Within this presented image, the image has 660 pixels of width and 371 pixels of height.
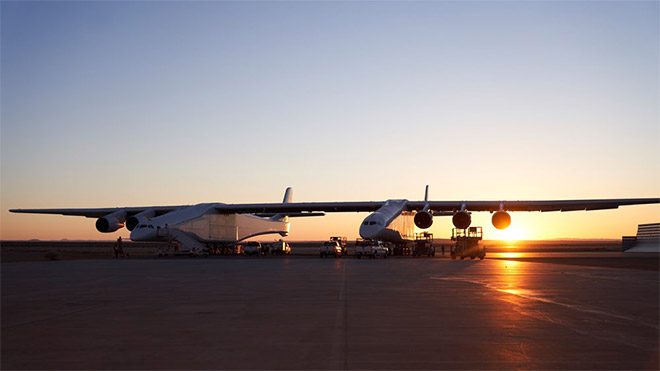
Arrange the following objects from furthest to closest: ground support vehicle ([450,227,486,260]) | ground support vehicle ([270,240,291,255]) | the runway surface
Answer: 1. ground support vehicle ([270,240,291,255])
2. ground support vehicle ([450,227,486,260])
3. the runway surface

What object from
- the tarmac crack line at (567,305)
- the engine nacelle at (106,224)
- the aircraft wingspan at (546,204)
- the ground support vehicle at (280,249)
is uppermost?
the aircraft wingspan at (546,204)

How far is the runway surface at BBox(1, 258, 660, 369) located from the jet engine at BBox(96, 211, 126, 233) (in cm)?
3265

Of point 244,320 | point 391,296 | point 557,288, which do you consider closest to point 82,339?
point 244,320

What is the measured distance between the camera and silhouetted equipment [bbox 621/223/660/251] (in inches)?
2147

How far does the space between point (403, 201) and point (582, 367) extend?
149ft

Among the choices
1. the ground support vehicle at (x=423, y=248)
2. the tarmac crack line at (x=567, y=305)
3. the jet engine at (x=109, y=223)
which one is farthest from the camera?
the ground support vehicle at (x=423, y=248)

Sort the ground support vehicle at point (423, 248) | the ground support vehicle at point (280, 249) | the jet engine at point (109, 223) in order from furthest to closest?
the ground support vehicle at point (280, 249) < the ground support vehicle at point (423, 248) < the jet engine at point (109, 223)

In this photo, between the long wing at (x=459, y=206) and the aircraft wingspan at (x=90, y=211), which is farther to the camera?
the aircraft wingspan at (x=90, y=211)

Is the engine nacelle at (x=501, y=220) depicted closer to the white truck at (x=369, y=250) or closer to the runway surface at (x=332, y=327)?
the white truck at (x=369, y=250)

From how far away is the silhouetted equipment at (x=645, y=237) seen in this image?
2147 inches

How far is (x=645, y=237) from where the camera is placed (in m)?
57.5

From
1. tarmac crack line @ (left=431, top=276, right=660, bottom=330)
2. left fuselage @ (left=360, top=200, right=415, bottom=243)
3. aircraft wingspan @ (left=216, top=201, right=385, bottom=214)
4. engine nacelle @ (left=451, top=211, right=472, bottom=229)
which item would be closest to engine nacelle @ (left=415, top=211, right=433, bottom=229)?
left fuselage @ (left=360, top=200, right=415, bottom=243)

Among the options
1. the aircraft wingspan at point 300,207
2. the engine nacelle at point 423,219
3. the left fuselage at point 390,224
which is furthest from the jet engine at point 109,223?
the engine nacelle at point 423,219

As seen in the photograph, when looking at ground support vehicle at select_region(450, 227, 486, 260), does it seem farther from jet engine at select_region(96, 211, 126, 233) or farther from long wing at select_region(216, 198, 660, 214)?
jet engine at select_region(96, 211, 126, 233)
